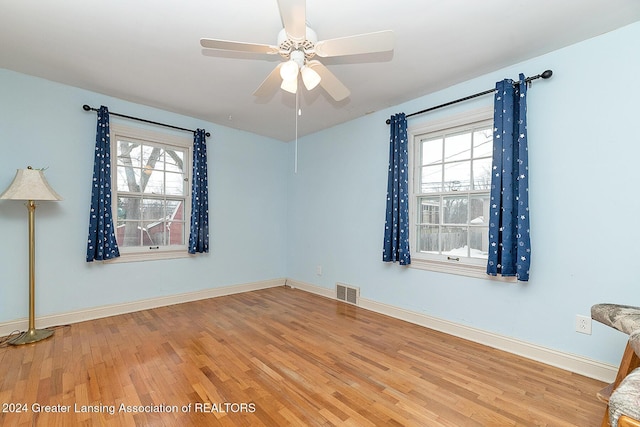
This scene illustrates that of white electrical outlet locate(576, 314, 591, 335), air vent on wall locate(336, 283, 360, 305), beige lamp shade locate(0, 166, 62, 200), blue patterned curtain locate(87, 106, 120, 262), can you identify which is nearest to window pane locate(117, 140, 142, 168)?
blue patterned curtain locate(87, 106, 120, 262)

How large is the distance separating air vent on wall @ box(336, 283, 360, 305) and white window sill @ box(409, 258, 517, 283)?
0.93 meters

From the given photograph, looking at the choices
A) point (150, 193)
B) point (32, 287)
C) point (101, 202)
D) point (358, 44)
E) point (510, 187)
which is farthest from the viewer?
point (150, 193)

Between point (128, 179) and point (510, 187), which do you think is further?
point (128, 179)

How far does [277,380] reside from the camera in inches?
79.8

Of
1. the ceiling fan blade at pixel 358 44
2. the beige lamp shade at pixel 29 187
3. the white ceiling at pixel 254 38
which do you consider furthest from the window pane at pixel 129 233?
the ceiling fan blade at pixel 358 44

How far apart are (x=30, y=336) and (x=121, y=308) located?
818 mm

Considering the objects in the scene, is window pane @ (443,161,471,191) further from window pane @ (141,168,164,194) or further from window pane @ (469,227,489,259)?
window pane @ (141,168,164,194)

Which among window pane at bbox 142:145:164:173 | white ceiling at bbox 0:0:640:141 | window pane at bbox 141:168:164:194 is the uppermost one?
white ceiling at bbox 0:0:640:141

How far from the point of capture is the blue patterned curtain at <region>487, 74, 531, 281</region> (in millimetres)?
2367

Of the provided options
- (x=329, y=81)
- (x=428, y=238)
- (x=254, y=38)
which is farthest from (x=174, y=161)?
(x=428, y=238)

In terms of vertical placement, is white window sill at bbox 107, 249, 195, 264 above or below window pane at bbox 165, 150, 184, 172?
below

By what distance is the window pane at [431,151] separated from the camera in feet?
10.3

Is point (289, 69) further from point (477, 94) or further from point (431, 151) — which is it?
point (431, 151)

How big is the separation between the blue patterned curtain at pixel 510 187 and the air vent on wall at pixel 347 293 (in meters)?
1.74
